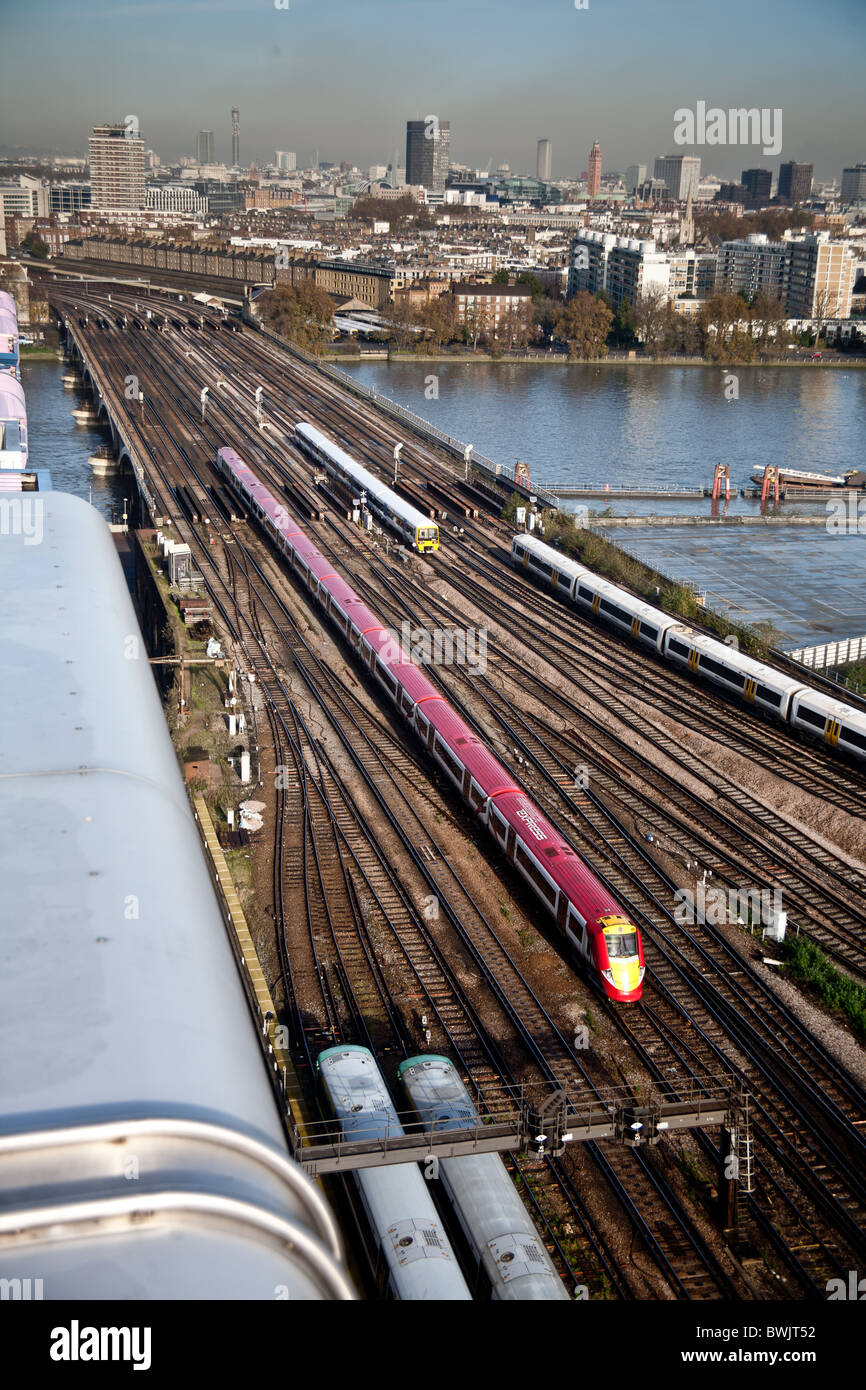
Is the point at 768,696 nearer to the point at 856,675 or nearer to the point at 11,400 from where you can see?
the point at 856,675

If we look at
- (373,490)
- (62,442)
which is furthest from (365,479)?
(62,442)

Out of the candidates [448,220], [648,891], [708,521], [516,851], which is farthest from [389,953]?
[448,220]

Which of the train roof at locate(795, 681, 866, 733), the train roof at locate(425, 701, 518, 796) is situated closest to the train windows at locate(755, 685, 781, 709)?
the train roof at locate(795, 681, 866, 733)

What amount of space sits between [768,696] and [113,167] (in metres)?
155

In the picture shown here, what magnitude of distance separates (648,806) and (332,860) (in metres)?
3.90

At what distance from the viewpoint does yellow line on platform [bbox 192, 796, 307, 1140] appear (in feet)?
24.2

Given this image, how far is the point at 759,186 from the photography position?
188 m

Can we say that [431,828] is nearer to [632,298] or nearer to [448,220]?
[632,298]

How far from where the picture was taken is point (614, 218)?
154750 mm

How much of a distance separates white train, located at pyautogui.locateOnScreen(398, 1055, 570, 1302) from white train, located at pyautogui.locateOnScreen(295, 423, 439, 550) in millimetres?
16246

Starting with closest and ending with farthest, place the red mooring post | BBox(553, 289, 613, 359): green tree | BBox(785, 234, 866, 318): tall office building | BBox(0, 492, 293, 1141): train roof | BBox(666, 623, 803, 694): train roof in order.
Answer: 1. BBox(0, 492, 293, 1141): train roof
2. BBox(666, 623, 803, 694): train roof
3. the red mooring post
4. BBox(553, 289, 613, 359): green tree
5. BBox(785, 234, 866, 318): tall office building

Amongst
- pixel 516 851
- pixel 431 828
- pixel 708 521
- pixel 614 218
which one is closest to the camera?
pixel 516 851

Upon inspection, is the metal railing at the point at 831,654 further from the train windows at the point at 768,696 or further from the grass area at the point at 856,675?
the train windows at the point at 768,696

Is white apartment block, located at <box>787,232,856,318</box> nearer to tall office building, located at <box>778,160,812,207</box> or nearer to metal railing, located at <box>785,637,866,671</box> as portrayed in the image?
metal railing, located at <box>785,637,866,671</box>
